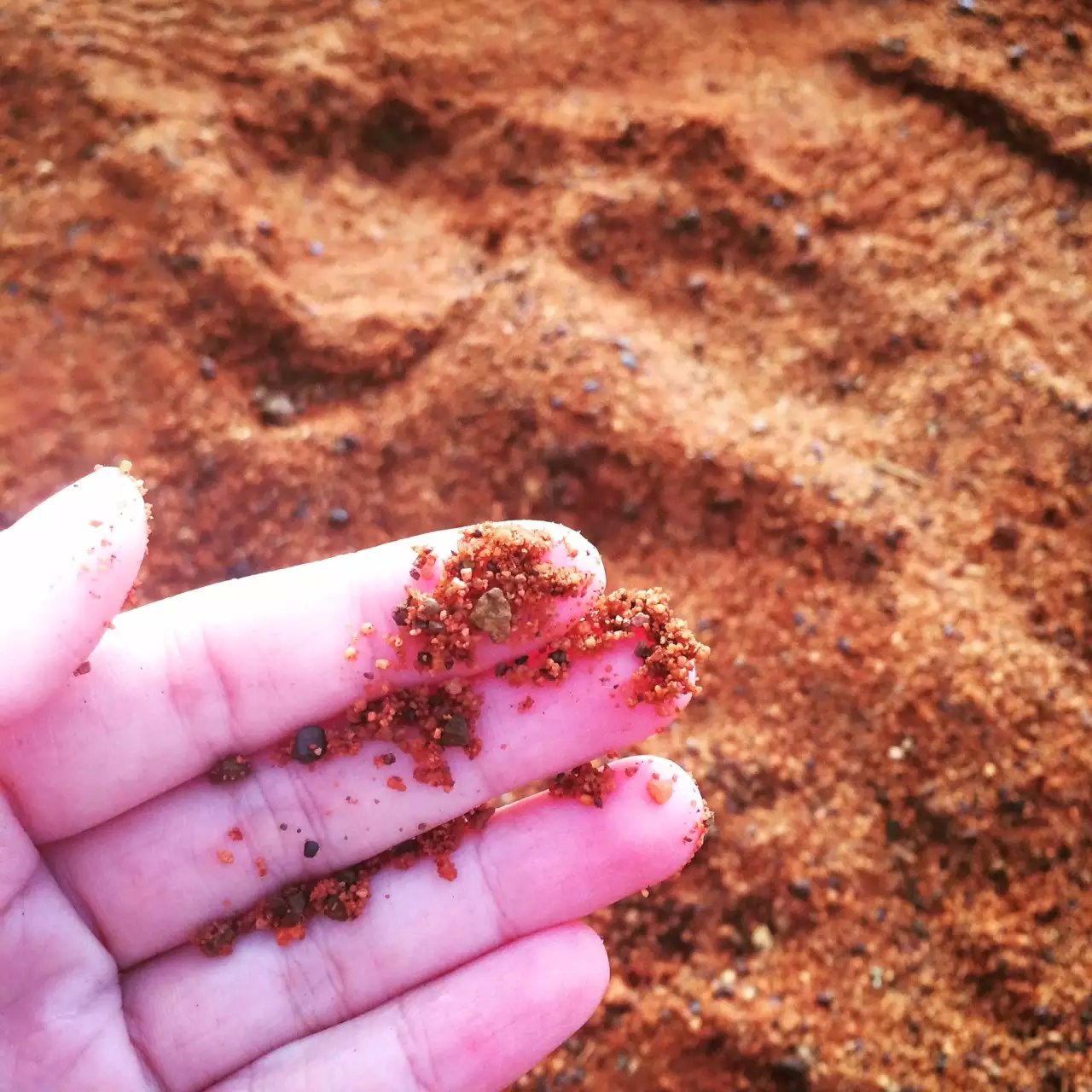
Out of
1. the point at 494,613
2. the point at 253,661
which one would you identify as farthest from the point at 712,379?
the point at 253,661

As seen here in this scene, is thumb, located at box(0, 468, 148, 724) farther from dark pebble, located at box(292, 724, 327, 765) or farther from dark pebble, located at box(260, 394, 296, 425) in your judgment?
dark pebble, located at box(260, 394, 296, 425)

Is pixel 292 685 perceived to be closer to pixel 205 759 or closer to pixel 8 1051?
pixel 205 759

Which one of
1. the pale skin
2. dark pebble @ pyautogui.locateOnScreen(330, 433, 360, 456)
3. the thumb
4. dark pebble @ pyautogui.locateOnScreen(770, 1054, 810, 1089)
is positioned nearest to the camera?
the thumb

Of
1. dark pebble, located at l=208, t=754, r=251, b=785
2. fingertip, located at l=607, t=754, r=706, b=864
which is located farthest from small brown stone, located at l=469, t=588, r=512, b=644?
dark pebble, located at l=208, t=754, r=251, b=785

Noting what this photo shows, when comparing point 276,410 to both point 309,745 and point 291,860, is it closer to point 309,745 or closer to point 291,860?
point 309,745

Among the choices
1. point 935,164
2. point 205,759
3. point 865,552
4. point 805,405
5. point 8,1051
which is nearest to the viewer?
point 8,1051

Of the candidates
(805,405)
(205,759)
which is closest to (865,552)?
(805,405)
